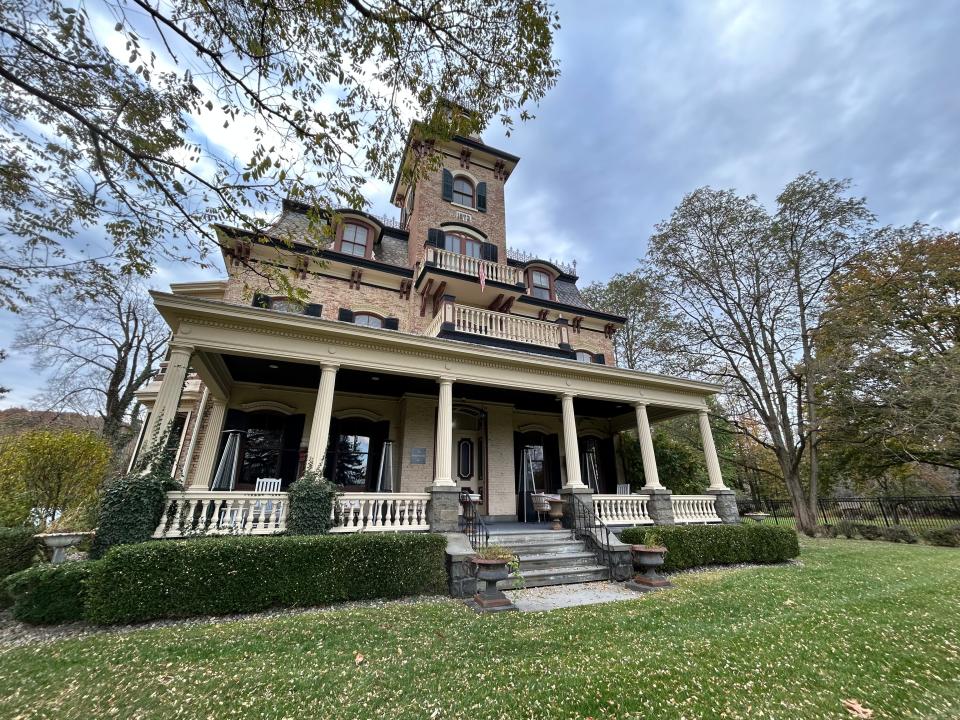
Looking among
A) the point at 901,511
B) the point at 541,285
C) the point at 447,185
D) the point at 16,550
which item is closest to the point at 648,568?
the point at 16,550

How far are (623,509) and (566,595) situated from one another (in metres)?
4.17

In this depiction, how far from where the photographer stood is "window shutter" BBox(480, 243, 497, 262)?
49.4 ft

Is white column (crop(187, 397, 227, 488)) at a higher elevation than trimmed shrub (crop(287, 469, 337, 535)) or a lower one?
higher

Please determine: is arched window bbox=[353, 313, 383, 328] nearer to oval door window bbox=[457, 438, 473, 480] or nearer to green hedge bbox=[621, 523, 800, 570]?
oval door window bbox=[457, 438, 473, 480]

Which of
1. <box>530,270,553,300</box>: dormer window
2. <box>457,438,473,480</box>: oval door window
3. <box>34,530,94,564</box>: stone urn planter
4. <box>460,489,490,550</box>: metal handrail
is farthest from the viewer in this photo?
<box>530,270,553,300</box>: dormer window

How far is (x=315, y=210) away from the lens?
539 centimetres

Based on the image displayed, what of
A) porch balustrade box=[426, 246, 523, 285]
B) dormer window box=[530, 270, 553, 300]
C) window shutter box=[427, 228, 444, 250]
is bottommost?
→ porch balustrade box=[426, 246, 523, 285]

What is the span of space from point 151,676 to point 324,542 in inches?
102

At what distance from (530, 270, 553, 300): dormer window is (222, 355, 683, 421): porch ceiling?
15.7 feet

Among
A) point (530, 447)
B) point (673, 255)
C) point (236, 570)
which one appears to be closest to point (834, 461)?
point (673, 255)

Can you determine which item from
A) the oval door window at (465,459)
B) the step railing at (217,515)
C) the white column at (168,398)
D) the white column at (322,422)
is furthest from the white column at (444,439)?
the white column at (168,398)

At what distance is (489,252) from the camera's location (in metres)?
15.2

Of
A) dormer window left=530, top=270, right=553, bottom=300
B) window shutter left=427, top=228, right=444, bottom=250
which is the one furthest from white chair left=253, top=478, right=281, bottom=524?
dormer window left=530, top=270, right=553, bottom=300

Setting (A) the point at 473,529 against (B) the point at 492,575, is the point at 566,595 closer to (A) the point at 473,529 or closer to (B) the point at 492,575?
(B) the point at 492,575
